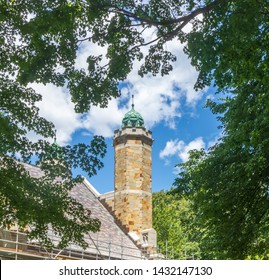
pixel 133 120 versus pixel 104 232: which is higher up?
pixel 133 120

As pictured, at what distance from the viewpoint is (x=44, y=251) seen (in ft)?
79.5

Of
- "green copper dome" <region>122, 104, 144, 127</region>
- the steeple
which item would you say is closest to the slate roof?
the steeple

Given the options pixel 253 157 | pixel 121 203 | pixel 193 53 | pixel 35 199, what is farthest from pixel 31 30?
pixel 121 203

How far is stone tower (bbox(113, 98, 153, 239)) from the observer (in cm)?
3200

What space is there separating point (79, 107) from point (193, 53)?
3.05m

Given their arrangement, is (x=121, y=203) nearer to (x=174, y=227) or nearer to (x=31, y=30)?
(x=174, y=227)

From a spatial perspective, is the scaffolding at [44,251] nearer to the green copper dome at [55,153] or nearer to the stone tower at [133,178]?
the stone tower at [133,178]

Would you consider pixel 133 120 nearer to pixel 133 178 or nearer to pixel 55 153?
pixel 133 178

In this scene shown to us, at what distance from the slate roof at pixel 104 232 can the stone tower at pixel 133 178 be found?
0.92m

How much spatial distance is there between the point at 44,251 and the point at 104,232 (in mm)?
6005

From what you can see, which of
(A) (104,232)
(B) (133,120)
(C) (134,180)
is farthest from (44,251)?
(B) (133,120)

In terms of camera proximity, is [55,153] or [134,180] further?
[134,180]

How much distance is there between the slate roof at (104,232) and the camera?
27.1m

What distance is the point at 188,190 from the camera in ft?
52.4
